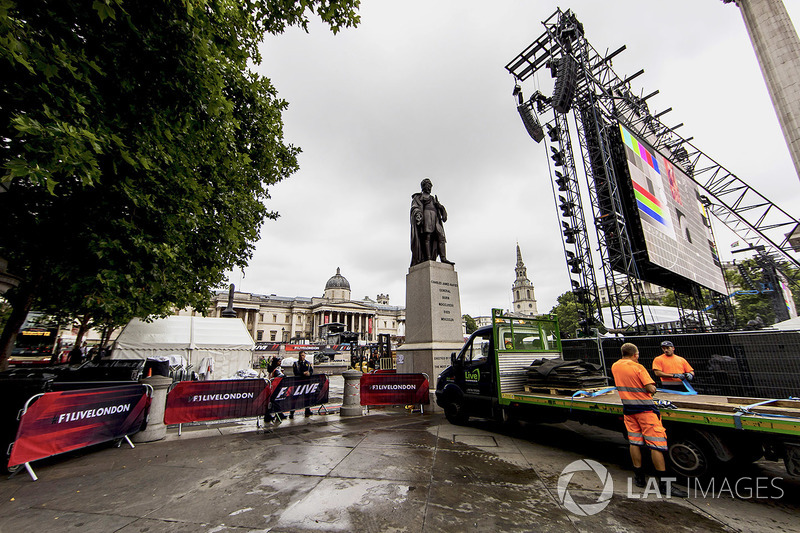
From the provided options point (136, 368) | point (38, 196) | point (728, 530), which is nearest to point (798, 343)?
point (728, 530)

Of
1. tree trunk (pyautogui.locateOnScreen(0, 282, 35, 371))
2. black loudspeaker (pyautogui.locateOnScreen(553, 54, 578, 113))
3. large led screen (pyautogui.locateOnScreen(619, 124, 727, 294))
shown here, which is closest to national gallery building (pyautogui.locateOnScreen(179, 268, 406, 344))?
large led screen (pyautogui.locateOnScreen(619, 124, 727, 294))

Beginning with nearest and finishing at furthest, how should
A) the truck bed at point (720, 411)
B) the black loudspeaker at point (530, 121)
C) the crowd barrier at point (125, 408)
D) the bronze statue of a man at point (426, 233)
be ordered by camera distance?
the truck bed at point (720, 411) → the crowd barrier at point (125, 408) → the bronze statue of a man at point (426, 233) → the black loudspeaker at point (530, 121)

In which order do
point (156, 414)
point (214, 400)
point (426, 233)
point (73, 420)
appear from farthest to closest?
point (426, 233) → point (214, 400) → point (156, 414) → point (73, 420)

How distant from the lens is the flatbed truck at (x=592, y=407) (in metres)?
3.76

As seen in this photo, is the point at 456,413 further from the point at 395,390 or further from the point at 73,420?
the point at 73,420

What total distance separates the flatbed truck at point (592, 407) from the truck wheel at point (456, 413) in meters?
0.02

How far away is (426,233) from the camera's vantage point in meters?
11.1

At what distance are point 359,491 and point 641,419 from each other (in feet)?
12.4

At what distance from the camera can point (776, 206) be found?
2078 cm

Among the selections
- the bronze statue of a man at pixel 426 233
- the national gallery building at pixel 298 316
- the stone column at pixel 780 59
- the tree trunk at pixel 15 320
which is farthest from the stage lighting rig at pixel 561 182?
the national gallery building at pixel 298 316

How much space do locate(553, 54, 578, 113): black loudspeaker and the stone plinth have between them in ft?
46.0

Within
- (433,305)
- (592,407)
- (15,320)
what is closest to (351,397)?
(433,305)

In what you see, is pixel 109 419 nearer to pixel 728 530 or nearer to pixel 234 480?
pixel 234 480

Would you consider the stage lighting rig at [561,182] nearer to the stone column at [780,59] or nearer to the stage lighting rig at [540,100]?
the stage lighting rig at [540,100]
